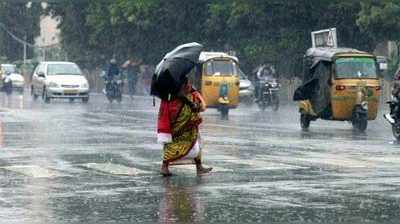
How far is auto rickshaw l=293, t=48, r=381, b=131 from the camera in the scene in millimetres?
27172

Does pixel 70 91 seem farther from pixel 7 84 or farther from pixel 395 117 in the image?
pixel 395 117

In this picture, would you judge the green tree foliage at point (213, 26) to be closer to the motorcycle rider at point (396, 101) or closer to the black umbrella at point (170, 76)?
the motorcycle rider at point (396, 101)

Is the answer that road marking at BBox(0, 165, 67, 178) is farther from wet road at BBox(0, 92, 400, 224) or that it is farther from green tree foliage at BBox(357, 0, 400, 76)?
green tree foliage at BBox(357, 0, 400, 76)

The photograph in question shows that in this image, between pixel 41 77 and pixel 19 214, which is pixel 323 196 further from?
pixel 41 77

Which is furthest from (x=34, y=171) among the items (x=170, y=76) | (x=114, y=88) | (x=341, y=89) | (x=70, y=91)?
(x=114, y=88)

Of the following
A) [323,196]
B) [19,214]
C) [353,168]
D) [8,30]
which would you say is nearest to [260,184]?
[323,196]

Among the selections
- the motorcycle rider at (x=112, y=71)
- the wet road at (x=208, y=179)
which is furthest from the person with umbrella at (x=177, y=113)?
the motorcycle rider at (x=112, y=71)

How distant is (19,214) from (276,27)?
123 feet

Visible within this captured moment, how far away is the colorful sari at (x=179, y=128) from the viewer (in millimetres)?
15211

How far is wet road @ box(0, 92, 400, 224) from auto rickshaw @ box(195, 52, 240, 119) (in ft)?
31.0

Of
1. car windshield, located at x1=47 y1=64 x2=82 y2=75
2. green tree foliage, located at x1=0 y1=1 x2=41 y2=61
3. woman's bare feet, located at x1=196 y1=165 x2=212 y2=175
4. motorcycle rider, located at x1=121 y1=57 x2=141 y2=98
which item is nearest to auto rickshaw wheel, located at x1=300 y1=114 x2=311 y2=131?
woman's bare feet, located at x1=196 y1=165 x2=212 y2=175

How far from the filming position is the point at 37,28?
339 feet

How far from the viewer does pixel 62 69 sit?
47.9 m

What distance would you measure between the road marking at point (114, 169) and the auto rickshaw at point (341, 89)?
11.2 m
